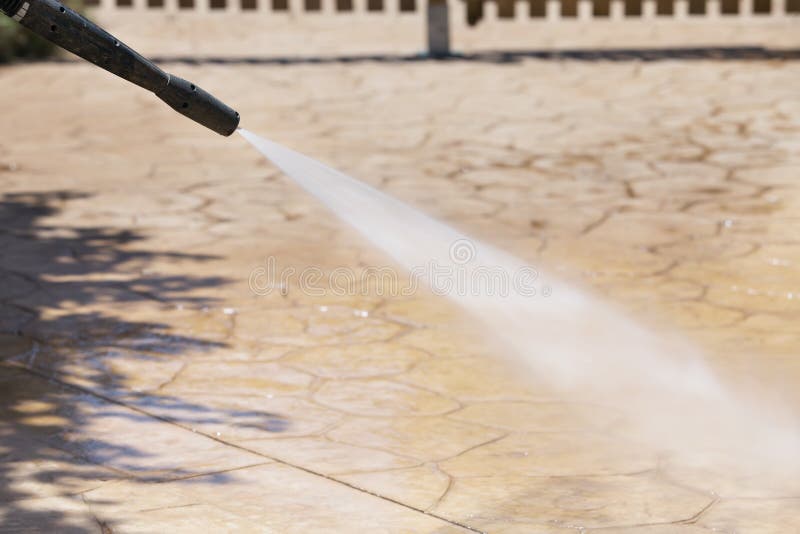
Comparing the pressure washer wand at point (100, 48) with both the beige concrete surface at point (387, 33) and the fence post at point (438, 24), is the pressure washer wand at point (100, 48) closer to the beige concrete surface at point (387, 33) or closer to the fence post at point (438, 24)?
the fence post at point (438, 24)

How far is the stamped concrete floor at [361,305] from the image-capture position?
3404mm

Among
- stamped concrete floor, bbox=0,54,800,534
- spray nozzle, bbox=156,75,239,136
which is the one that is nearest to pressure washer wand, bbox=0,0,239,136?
spray nozzle, bbox=156,75,239,136

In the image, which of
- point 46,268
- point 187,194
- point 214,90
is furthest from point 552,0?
point 46,268

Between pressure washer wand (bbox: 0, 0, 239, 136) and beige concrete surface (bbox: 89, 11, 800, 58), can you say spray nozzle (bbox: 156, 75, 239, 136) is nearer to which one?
pressure washer wand (bbox: 0, 0, 239, 136)

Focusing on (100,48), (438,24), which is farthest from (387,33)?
(100,48)

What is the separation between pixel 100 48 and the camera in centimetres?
299

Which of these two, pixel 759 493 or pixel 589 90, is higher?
pixel 759 493

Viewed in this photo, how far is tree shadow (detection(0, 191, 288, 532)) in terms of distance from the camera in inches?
138

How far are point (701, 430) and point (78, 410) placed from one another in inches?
73.5

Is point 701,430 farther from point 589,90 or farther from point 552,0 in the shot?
point 552,0

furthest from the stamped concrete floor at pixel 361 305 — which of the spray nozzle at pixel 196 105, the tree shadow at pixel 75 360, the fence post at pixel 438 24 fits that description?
the fence post at pixel 438 24

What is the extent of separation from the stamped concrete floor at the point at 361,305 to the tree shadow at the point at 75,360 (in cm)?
1

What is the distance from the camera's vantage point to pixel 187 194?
673 centimetres

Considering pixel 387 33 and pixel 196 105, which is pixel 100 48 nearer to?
pixel 196 105
